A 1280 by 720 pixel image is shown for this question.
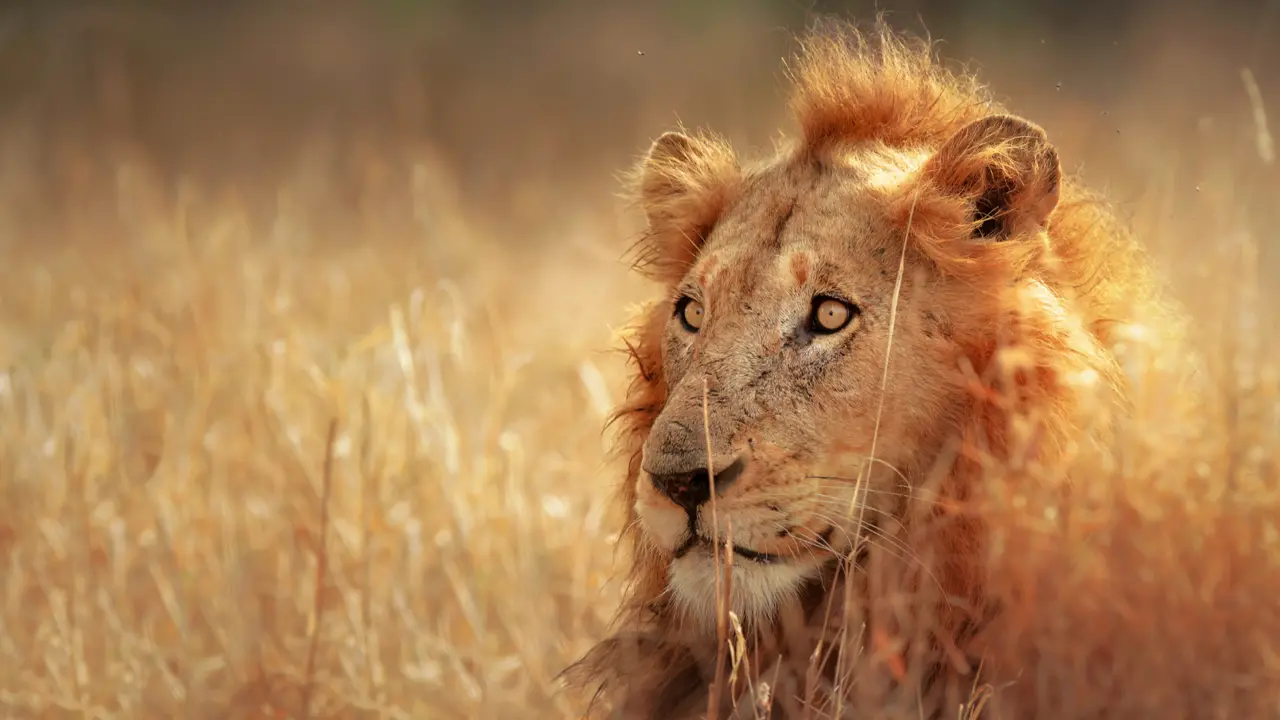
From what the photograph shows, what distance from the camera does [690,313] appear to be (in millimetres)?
3387

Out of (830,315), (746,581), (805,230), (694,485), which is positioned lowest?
(746,581)

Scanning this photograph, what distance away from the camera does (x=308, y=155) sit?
11945 mm

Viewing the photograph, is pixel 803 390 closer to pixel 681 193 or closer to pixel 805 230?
pixel 805 230

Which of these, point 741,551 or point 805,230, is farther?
point 805,230

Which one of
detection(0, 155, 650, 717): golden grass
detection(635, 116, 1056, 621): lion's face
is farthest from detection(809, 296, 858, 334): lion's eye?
detection(0, 155, 650, 717): golden grass

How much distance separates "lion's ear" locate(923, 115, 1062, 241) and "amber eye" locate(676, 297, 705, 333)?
0.62m

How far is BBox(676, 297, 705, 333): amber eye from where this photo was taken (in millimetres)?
3357

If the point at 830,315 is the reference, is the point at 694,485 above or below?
below

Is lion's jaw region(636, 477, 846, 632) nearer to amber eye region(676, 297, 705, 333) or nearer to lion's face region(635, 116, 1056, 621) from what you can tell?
lion's face region(635, 116, 1056, 621)

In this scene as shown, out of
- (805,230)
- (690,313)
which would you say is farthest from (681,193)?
(805,230)

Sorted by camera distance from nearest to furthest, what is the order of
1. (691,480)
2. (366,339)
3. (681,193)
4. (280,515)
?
(691,480) < (681,193) < (280,515) < (366,339)

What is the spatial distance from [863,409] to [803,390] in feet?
0.45

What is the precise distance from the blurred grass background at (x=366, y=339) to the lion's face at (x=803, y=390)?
0.72 m

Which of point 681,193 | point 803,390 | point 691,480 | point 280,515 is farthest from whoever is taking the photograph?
point 280,515
